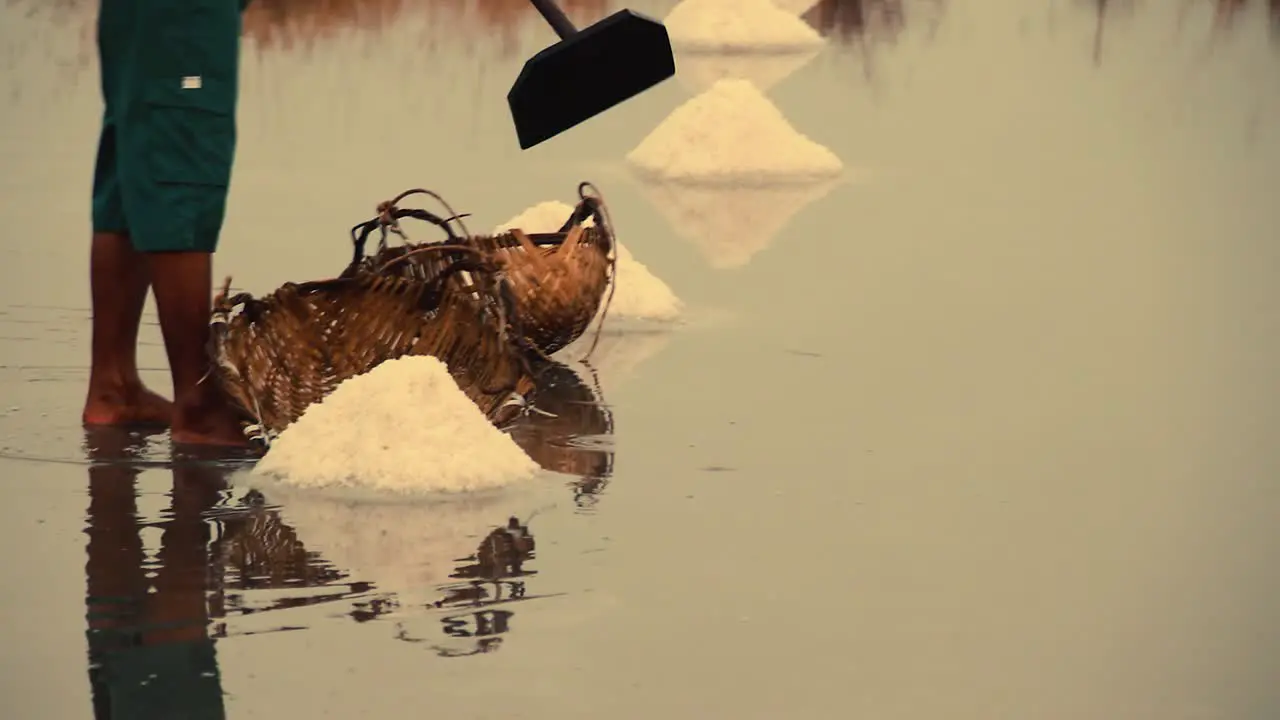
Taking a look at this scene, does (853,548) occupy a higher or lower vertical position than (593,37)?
lower

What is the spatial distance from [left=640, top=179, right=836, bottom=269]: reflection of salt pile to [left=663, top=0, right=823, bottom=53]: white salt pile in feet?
12.0

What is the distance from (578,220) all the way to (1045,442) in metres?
1.17

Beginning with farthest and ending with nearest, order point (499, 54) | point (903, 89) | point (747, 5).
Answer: point (747, 5), point (499, 54), point (903, 89)

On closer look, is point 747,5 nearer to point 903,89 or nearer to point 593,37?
point 903,89

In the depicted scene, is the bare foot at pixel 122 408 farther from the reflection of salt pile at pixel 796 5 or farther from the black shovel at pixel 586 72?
the reflection of salt pile at pixel 796 5

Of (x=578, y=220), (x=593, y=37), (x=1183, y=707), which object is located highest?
(x=593, y=37)

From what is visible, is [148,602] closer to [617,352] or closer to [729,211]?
[617,352]

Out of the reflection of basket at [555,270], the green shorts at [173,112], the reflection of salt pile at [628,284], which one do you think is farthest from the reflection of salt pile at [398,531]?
the reflection of salt pile at [628,284]

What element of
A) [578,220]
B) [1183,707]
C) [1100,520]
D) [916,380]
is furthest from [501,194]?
[1183,707]

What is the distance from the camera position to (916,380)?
4.98 meters

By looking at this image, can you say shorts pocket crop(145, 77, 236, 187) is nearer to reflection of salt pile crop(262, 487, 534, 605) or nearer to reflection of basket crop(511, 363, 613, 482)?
reflection of salt pile crop(262, 487, 534, 605)

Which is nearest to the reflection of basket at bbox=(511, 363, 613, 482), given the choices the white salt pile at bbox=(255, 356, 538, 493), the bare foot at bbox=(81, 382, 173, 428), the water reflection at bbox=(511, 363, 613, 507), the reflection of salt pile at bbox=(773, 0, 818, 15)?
the water reflection at bbox=(511, 363, 613, 507)

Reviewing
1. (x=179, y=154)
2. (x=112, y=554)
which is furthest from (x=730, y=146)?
(x=112, y=554)

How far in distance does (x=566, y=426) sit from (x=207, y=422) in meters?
0.63
